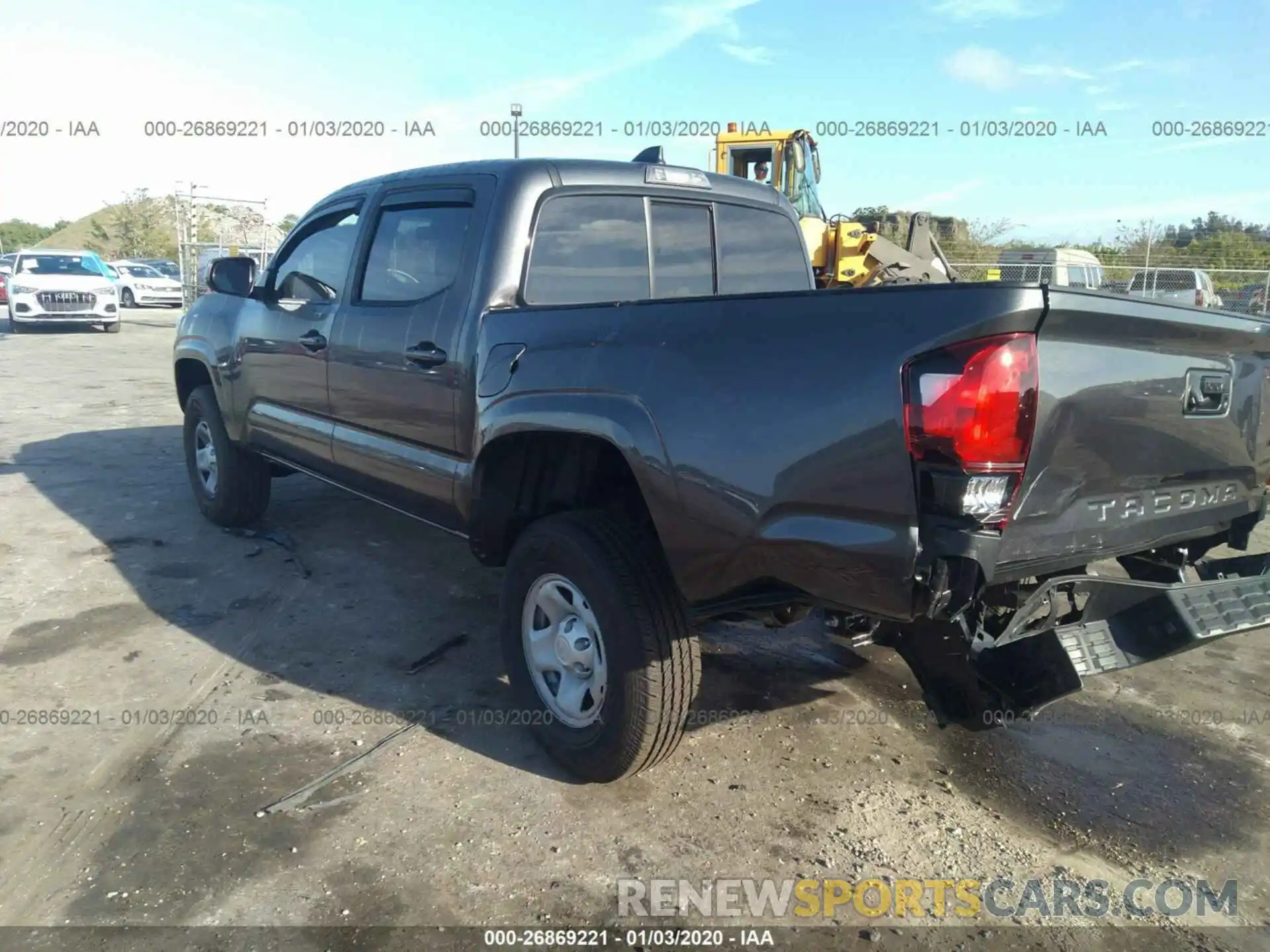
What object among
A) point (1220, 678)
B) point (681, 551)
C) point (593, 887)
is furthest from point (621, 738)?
point (1220, 678)

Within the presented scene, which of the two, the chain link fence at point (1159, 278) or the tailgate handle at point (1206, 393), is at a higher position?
the chain link fence at point (1159, 278)

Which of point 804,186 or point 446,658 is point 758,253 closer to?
point 446,658

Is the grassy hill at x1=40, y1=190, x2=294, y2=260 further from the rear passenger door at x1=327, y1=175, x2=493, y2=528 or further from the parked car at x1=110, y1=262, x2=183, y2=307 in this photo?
the rear passenger door at x1=327, y1=175, x2=493, y2=528

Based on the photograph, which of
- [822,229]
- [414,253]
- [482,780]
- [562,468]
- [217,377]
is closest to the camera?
[482,780]

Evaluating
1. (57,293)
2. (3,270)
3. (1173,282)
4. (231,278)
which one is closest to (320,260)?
(231,278)

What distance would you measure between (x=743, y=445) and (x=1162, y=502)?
3.95ft

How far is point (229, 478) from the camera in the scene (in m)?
5.59

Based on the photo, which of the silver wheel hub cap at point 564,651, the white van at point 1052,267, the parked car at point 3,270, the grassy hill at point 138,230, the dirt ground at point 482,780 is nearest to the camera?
the dirt ground at point 482,780

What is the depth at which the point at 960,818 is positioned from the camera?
9.78 feet

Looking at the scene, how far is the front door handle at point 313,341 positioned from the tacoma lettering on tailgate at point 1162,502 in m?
3.24

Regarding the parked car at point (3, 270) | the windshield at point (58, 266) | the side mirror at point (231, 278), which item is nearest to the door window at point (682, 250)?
the side mirror at point (231, 278)

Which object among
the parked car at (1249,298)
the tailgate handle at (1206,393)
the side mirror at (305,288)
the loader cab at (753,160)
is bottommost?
the tailgate handle at (1206,393)

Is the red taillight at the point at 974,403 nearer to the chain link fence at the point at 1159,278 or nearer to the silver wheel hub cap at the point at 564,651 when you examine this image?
the silver wheel hub cap at the point at 564,651

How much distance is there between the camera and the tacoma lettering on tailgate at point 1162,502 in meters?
2.47
